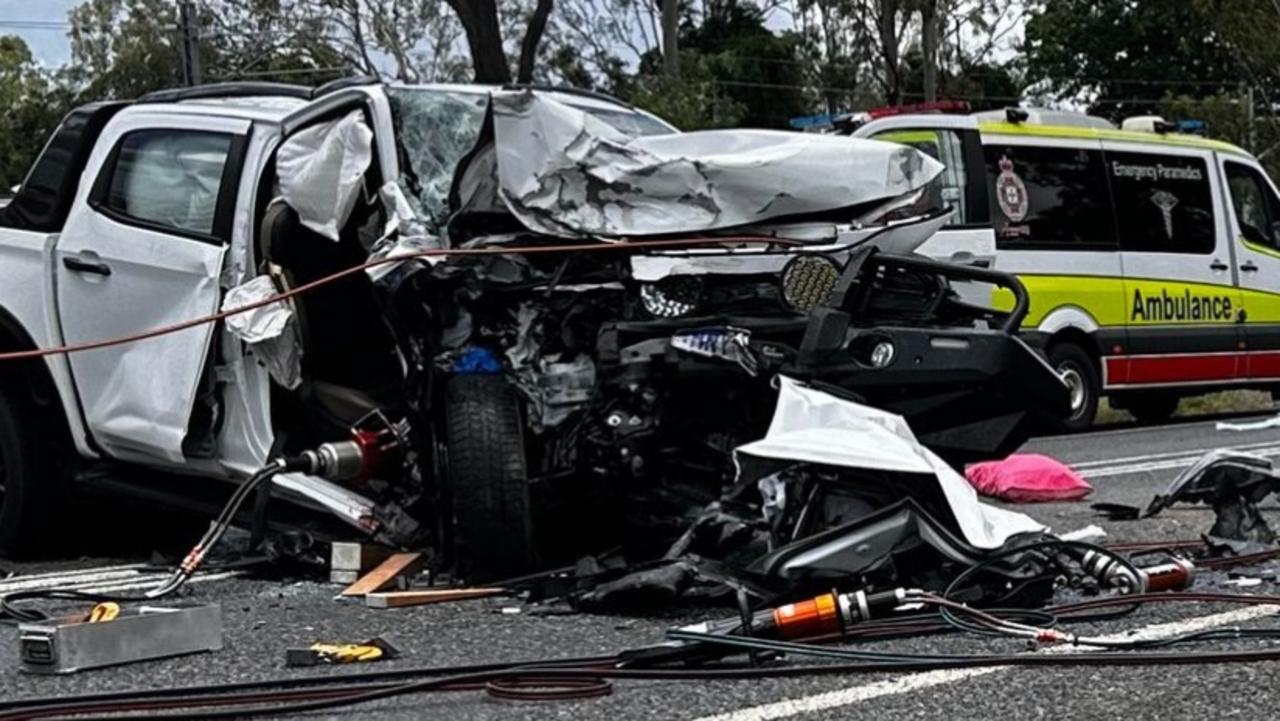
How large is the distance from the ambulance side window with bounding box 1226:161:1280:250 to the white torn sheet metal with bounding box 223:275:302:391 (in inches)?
460

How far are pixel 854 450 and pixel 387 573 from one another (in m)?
1.85

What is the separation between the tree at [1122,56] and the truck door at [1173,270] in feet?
116

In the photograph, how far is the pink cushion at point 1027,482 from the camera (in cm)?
933

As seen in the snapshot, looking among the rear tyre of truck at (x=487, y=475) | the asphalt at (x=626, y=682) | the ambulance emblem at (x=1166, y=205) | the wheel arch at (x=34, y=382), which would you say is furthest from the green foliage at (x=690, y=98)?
the asphalt at (x=626, y=682)

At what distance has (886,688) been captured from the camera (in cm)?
475

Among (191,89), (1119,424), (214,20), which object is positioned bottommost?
(1119,424)

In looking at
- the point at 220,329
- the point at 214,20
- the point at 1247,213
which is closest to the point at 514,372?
the point at 220,329

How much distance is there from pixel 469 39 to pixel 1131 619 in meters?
23.3

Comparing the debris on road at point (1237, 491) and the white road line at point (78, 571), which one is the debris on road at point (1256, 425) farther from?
the white road line at point (78, 571)

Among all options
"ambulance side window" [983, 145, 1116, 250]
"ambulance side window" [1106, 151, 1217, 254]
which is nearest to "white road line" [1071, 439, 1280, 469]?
"ambulance side window" [983, 145, 1116, 250]

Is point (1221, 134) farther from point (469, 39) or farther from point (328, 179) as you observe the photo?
point (328, 179)

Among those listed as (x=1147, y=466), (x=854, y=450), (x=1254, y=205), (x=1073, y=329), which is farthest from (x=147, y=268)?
(x=1254, y=205)

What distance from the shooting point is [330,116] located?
23.3ft

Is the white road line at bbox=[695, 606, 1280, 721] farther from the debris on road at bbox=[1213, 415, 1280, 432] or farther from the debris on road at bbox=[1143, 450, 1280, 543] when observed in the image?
the debris on road at bbox=[1213, 415, 1280, 432]
